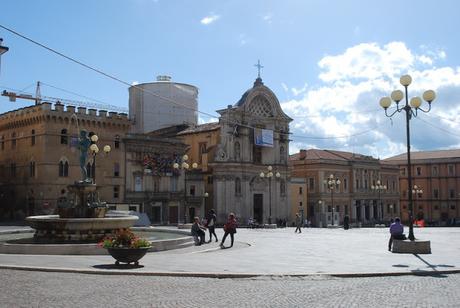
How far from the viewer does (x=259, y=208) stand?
69.1 m

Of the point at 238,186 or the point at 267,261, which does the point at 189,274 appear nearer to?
the point at 267,261

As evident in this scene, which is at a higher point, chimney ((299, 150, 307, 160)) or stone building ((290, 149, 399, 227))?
chimney ((299, 150, 307, 160))

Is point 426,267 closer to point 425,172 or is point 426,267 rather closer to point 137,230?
point 137,230

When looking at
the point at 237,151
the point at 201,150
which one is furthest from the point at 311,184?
the point at 201,150

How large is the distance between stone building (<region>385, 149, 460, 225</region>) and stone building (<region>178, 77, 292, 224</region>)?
33222 millimetres

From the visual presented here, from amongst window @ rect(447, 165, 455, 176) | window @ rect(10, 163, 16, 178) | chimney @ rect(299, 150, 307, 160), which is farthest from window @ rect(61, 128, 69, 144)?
window @ rect(447, 165, 455, 176)

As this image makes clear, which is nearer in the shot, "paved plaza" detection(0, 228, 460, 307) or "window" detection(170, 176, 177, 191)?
"paved plaza" detection(0, 228, 460, 307)

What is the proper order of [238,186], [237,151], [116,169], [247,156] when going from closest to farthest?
[116,169] < [238,186] < [237,151] < [247,156]

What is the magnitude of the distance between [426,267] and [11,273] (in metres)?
11.3

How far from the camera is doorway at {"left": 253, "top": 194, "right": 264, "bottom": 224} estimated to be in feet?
226

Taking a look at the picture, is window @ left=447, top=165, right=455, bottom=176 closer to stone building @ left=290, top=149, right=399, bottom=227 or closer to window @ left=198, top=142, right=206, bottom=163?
stone building @ left=290, top=149, right=399, bottom=227

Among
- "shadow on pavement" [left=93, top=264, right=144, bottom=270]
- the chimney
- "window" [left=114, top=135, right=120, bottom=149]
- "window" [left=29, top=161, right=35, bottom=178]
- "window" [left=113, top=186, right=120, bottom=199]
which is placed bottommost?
"shadow on pavement" [left=93, top=264, right=144, bottom=270]

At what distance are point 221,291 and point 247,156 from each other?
56.0 m

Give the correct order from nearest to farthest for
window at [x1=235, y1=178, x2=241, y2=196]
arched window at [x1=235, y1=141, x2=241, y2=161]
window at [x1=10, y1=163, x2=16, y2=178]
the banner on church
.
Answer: window at [x1=10, y1=163, x2=16, y2=178] < window at [x1=235, y1=178, x2=241, y2=196] < arched window at [x1=235, y1=141, x2=241, y2=161] < the banner on church
